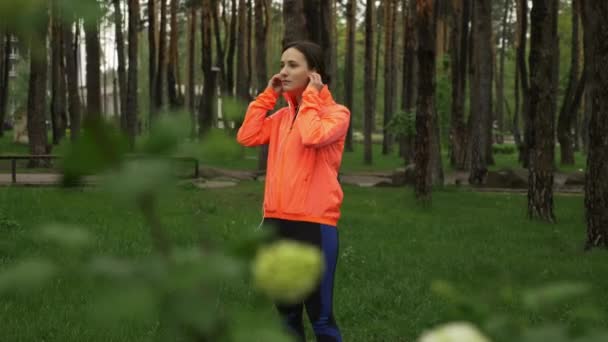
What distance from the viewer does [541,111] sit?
13.3 meters

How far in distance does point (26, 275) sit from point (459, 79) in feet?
97.4

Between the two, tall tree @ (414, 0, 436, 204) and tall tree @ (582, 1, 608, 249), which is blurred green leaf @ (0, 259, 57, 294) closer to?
tall tree @ (582, 1, 608, 249)

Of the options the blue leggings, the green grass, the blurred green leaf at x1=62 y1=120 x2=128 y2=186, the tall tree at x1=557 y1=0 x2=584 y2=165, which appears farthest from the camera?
the tall tree at x1=557 y1=0 x2=584 y2=165

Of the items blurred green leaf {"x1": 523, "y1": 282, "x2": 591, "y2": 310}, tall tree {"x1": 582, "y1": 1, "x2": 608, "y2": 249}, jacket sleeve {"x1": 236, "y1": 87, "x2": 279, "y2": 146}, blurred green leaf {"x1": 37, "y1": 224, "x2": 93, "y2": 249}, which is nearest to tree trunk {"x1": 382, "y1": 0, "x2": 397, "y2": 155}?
tall tree {"x1": 582, "y1": 1, "x2": 608, "y2": 249}

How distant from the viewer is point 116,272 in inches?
25.5

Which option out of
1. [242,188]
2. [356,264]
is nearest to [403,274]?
[356,264]

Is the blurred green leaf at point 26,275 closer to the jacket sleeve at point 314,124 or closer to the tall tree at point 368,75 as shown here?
the jacket sleeve at point 314,124

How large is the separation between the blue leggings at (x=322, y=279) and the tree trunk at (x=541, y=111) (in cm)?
952

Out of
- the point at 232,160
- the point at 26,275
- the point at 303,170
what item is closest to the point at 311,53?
the point at 303,170

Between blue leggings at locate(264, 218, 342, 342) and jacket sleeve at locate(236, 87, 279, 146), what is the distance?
417 millimetres

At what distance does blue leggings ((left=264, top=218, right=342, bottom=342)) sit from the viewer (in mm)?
4027

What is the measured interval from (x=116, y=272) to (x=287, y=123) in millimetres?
3508

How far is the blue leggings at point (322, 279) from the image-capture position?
4.03 m

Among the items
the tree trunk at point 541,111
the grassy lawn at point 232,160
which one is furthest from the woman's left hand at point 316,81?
the tree trunk at point 541,111
